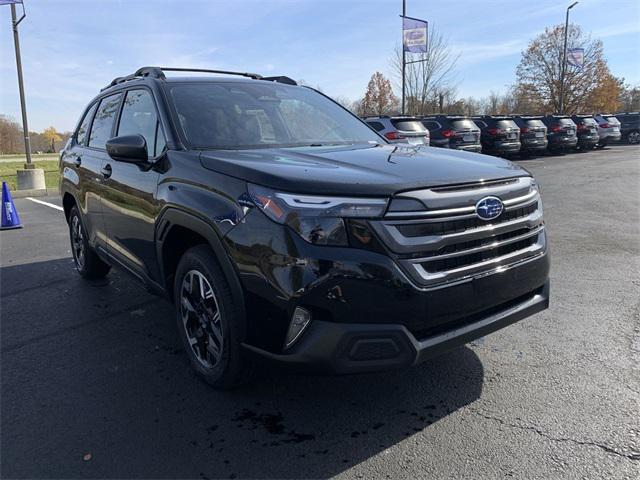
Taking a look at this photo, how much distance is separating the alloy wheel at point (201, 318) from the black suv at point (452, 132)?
15.0 meters

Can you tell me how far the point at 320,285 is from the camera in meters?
2.25

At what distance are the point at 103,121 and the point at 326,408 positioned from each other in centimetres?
337

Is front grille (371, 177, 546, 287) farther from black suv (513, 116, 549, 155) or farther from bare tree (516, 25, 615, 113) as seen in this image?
bare tree (516, 25, 615, 113)

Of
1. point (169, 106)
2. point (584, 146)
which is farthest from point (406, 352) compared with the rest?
point (584, 146)

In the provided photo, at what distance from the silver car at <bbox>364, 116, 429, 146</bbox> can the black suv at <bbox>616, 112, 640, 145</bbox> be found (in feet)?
78.6

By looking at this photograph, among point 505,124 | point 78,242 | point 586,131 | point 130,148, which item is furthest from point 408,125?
point 586,131

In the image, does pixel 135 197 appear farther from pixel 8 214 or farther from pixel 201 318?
pixel 8 214

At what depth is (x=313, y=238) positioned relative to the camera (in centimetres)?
228

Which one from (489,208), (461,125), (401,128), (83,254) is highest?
(461,125)

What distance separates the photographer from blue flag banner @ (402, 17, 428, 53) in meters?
22.8

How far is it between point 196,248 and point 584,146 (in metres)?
27.1

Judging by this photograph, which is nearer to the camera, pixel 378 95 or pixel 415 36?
pixel 415 36

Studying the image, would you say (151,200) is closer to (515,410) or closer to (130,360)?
(130,360)

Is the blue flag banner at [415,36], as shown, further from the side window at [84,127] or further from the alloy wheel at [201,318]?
the alloy wheel at [201,318]
